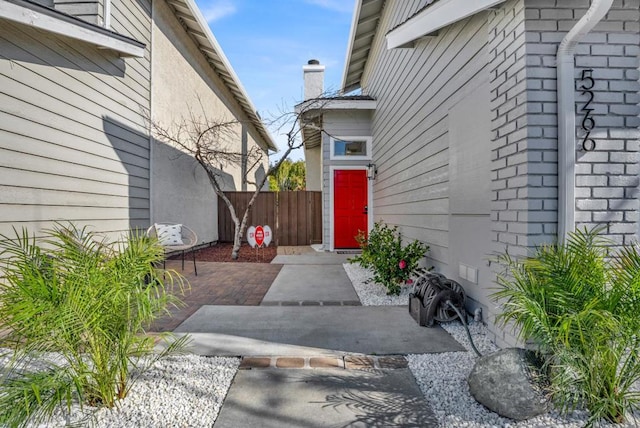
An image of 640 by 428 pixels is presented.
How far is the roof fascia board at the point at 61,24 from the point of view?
306 centimetres

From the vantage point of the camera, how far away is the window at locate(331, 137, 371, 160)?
801cm

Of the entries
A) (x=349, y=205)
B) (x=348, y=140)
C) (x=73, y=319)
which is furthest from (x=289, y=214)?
(x=73, y=319)

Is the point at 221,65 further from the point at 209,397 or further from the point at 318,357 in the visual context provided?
the point at 209,397

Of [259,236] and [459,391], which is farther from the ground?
[259,236]

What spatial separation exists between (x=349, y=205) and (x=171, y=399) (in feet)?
21.2

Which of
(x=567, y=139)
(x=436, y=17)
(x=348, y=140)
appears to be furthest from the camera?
(x=348, y=140)

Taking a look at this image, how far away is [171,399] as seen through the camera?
6.23 feet

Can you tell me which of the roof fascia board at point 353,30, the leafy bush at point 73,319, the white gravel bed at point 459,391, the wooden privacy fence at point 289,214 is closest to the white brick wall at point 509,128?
the white gravel bed at point 459,391

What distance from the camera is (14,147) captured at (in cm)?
338

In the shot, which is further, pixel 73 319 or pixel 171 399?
pixel 171 399

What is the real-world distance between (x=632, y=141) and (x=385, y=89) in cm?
487

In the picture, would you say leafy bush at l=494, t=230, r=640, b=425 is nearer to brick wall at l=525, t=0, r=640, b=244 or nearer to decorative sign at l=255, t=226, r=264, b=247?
brick wall at l=525, t=0, r=640, b=244

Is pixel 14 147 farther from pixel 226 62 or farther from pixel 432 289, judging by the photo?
pixel 226 62

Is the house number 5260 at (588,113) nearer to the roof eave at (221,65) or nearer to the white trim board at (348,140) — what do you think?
the white trim board at (348,140)
